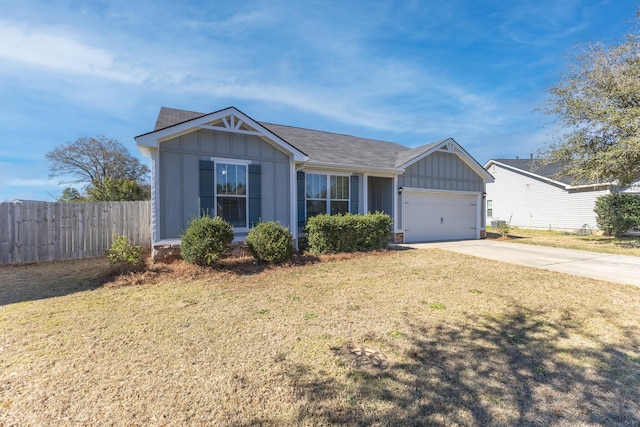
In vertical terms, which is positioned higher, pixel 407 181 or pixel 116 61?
pixel 116 61

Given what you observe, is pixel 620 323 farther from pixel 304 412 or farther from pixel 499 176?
pixel 499 176

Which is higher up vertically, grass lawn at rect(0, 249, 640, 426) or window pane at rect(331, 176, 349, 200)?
window pane at rect(331, 176, 349, 200)

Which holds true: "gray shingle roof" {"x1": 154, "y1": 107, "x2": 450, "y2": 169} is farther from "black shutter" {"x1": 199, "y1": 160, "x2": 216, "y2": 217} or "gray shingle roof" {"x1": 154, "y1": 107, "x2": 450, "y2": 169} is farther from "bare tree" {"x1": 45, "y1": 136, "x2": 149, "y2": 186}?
"bare tree" {"x1": 45, "y1": 136, "x2": 149, "y2": 186}

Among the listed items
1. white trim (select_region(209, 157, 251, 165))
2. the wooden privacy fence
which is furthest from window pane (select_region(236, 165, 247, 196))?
the wooden privacy fence

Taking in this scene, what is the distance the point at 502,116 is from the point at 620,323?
3025cm

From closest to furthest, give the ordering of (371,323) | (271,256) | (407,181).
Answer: (371,323), (271,256), (407,181)

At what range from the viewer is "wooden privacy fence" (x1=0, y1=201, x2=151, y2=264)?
26.3ft

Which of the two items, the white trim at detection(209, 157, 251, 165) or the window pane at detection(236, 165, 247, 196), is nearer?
the white trim at detection(209, 157, 251, 165)

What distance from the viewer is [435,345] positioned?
11.3 ft

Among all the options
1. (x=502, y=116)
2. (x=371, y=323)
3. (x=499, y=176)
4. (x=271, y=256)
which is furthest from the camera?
(x=502, y=116)


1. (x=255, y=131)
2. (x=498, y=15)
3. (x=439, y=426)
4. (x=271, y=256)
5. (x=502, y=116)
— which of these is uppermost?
(x=502, y=116)

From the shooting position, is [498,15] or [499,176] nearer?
[498,15]

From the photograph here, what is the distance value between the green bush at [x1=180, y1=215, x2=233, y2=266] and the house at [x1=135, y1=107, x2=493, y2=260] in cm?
119

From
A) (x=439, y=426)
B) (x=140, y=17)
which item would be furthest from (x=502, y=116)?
(x=439, y=426)
